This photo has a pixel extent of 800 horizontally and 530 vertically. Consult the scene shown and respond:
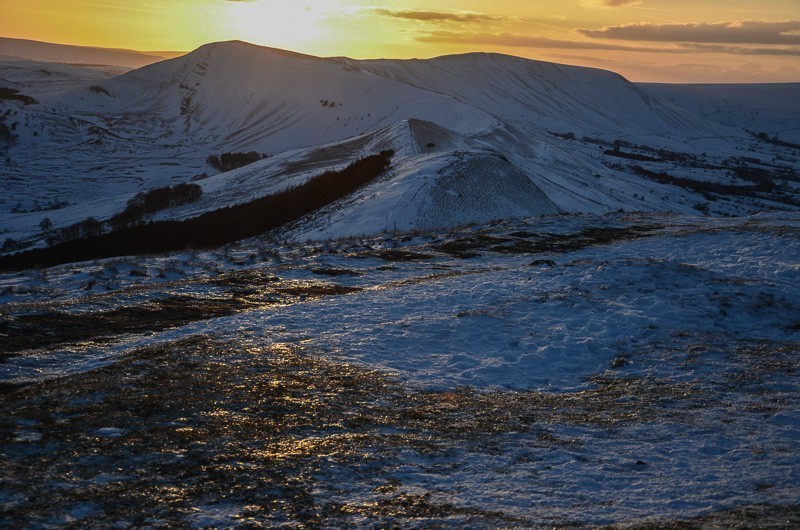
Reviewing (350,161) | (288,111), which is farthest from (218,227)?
(288,111)

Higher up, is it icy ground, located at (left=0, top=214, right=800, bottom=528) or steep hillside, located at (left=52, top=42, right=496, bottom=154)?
steep hillside, located at (left=52, top=42, right=496, bottom=154)

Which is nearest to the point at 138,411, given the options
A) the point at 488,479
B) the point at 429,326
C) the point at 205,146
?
the point at 488,479

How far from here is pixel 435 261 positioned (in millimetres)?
23547

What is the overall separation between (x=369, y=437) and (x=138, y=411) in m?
3.24

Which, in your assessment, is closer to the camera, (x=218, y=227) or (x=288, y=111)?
(x=218, y=227)

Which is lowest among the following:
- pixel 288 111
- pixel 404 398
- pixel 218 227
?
pixel 218 227

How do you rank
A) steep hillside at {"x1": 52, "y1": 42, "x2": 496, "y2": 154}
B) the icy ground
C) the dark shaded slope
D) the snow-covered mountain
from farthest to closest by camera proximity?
steep hillside at {"x1": 52, "y1": 42, "x2": 496, "y2": 154} < the snow-covered mountain < the dark shaded slope < the icy ground

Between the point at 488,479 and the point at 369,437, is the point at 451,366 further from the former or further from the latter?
the point at 488,479

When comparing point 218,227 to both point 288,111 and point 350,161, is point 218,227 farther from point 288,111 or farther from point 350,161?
point 288,111

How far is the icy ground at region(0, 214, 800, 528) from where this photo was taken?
7191 mm

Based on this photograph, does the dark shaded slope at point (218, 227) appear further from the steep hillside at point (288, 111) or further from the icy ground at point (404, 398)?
the steep hillside at point (288, 111)

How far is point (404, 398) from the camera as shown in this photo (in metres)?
10.5

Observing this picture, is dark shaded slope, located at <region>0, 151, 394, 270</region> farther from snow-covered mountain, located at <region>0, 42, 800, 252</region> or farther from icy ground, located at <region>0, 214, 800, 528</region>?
icy ground, located at <region>0, 214, 800, 528</region>

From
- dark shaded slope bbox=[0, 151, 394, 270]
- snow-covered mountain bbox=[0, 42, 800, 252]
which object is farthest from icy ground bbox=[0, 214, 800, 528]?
dark shaded slope bbox=[0, 151, 394, 270]
